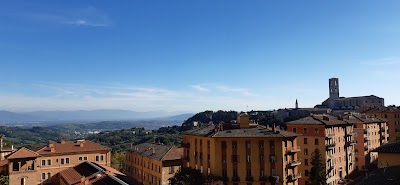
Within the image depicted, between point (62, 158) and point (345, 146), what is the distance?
69.5 metres

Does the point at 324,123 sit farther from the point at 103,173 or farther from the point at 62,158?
the point at 62,158

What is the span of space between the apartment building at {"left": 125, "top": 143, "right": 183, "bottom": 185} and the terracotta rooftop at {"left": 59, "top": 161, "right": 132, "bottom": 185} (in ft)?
35.2

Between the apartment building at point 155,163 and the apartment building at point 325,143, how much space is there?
2872 cm

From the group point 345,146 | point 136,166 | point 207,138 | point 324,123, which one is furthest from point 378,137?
point 136,166

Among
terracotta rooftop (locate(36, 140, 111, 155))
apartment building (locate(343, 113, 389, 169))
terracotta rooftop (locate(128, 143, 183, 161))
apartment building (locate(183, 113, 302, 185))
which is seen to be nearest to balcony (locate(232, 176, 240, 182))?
apartment building (locate(183, 113, 302, 185))

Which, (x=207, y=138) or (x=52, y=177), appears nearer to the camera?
(x=207, y=138)

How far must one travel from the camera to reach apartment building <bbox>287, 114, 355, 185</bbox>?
253ft

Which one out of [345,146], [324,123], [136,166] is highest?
[324,123]

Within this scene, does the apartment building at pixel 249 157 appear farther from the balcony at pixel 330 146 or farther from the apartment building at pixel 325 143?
the balcony at pixel 330 146

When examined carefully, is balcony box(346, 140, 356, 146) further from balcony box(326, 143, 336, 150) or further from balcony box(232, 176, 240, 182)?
balcony box(232, 176, 240, 182)

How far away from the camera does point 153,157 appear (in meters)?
79.6

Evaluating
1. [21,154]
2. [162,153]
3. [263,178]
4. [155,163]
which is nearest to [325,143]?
[263,178]

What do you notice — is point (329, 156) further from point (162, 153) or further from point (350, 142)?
point (162, 153)

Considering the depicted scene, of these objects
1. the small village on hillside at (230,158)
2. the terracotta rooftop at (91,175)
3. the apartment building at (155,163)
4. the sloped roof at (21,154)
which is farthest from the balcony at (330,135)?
the sloped roof at (21,154)
